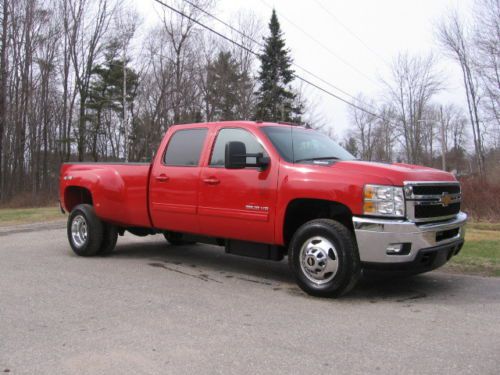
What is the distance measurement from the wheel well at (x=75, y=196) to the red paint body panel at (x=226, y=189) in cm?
51

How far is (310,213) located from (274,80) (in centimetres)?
3341

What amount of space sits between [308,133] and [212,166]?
1.43 metres

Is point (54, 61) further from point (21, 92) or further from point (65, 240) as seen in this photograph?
point (65, 240)

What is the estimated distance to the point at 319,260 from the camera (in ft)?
17.2

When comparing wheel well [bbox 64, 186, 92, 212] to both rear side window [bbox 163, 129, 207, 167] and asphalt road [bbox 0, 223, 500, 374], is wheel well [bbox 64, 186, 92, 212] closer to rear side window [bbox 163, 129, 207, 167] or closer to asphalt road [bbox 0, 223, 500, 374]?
asphalt road [bbox 0, 223, 500, 374]

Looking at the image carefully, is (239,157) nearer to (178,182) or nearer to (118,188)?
(178,182)

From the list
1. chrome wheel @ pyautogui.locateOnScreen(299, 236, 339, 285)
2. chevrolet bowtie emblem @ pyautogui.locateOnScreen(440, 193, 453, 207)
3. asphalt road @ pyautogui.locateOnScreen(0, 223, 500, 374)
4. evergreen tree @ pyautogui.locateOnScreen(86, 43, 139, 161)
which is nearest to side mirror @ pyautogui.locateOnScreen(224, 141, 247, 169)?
chrome wheel @ pyautogui.locateOnScreen(299, 236, 339, 285)

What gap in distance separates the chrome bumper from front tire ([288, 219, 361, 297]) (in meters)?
0.16

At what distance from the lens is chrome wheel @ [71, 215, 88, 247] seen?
7.91 metres

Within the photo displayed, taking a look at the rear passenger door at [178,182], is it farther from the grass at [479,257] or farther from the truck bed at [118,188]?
the grass at [479,257]

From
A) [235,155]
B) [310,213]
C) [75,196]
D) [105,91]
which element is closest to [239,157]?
[235,155]

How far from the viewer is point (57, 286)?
5867 mm

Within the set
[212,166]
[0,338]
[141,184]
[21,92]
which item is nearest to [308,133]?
[212,166]

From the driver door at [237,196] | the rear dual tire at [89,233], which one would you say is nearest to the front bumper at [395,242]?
the driver door at [237,196]
